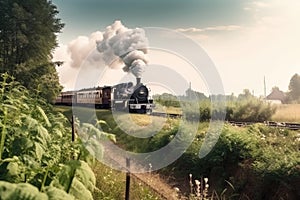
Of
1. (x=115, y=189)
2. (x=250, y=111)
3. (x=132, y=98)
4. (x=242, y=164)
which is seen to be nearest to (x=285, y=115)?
(x=250, y=111)

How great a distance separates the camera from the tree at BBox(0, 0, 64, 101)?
64.1ft

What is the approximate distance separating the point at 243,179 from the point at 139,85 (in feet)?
47.1

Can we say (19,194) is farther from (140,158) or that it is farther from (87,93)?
(87,93)

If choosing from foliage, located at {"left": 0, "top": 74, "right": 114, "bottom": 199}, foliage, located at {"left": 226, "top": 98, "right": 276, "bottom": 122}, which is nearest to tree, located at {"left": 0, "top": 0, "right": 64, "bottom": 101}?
foliage, located at {"left": 226, "top": 98, "right": 276, "bottom": 122}

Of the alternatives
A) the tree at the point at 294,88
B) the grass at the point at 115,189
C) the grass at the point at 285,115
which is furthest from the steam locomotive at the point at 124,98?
the tree at the point at 294,88

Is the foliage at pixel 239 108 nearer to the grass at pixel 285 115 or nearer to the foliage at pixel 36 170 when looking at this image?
the grass at pixel 285 115

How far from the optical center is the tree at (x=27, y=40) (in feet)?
64.1

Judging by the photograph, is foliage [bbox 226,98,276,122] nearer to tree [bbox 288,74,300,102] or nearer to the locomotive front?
the locomotive front

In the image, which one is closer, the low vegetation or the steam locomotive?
the low vegetation

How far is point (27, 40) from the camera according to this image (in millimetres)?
20859

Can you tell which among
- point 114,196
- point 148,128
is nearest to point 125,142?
point 148,128

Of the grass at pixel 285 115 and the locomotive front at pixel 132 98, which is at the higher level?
the locomotive front at pixel 132 98

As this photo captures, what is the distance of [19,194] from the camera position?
1.84 m

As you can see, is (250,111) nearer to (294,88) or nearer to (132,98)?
(132,98)
